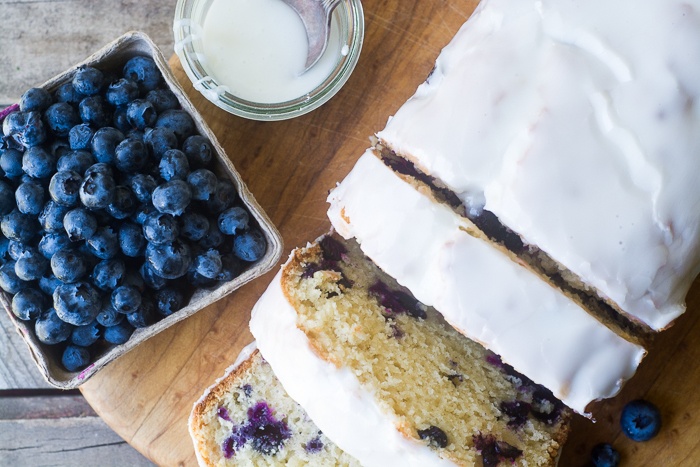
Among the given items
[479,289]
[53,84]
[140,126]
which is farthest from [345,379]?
[53,84]

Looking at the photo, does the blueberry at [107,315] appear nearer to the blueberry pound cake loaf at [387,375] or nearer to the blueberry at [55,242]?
the blueberry at [55,242]

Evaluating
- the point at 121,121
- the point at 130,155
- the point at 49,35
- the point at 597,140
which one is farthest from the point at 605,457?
the point at 49,35

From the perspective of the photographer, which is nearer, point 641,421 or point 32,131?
point 32,131

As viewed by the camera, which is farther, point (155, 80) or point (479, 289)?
point (155, 80)

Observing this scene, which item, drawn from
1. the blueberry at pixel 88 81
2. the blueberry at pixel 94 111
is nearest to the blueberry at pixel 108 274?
the blueberry at pixel 94 111

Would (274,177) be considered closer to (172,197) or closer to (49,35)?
(172,197)

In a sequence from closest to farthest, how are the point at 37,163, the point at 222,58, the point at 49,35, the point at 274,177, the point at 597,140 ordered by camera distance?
the point at 597,140, the point at 37,163, the point at 222,58, the point at 274,177, the point at 49,35

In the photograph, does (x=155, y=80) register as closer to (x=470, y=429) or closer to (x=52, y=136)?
(x=52, y=136)
